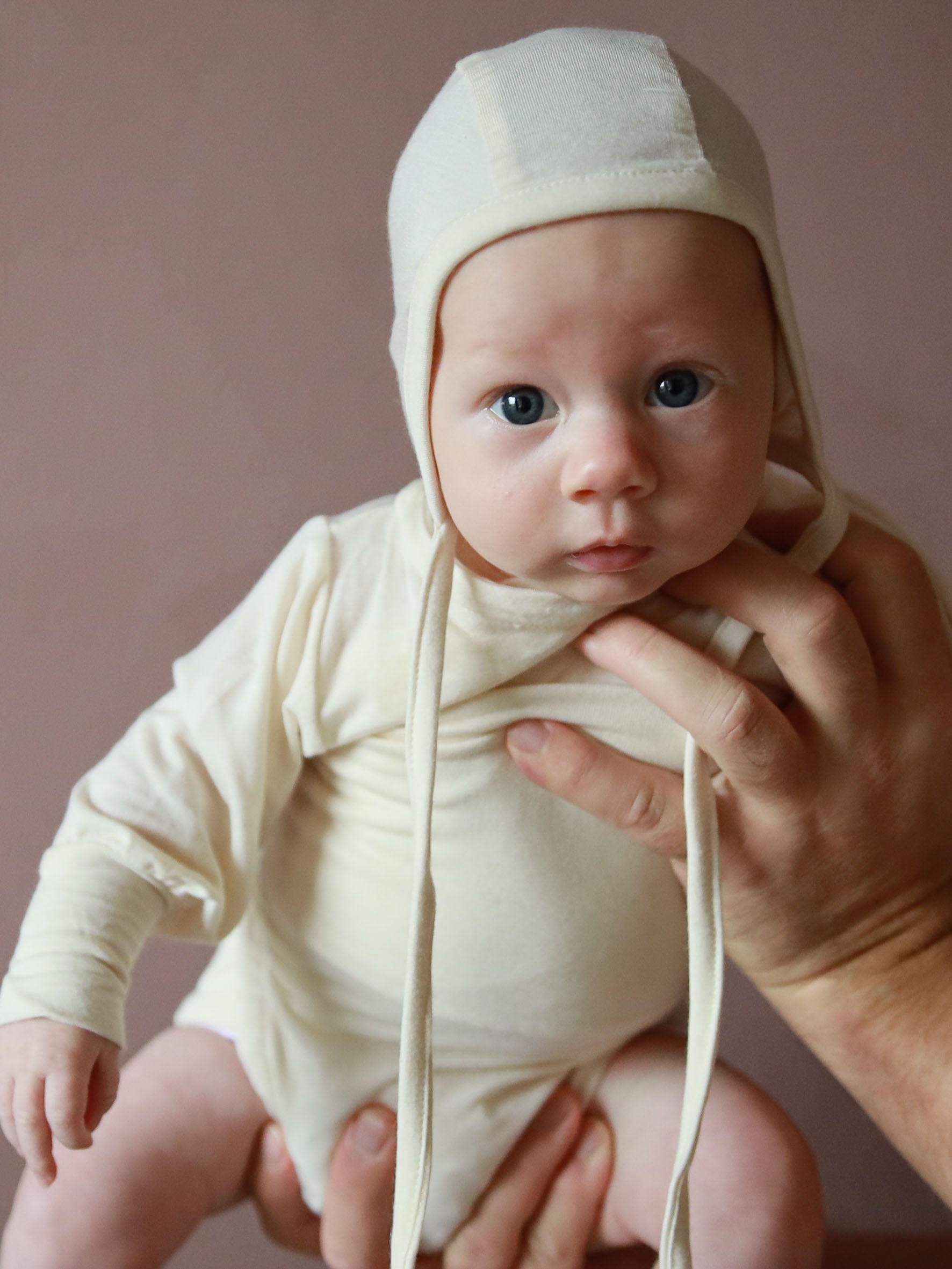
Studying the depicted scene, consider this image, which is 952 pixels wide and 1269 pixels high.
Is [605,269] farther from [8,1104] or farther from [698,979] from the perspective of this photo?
[8,1104]

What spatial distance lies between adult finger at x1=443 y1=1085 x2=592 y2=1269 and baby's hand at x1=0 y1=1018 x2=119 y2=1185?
1.15 ft

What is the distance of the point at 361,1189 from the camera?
98 centimetres

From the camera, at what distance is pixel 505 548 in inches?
29.8

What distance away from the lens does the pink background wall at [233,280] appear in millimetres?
1260

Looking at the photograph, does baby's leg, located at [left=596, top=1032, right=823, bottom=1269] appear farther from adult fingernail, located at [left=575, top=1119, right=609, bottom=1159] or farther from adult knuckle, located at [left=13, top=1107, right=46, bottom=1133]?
adult knuckle, located at [left=13, top=1107, right=46, bottom=1133]

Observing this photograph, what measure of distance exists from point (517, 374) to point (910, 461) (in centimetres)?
84

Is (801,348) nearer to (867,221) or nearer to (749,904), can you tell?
(749,904)

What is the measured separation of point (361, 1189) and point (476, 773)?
354 millimetres

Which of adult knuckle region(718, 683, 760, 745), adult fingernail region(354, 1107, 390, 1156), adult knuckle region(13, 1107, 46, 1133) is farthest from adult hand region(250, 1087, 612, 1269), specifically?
adult knuckle region(718, 683, 760, 745)

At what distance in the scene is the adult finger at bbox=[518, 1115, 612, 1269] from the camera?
0.98 metres

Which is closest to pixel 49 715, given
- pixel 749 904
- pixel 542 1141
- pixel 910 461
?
pixel 542 1141

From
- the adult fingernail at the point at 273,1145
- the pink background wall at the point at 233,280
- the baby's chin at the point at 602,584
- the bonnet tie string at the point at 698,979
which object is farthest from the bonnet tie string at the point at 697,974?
the pink background wall at the point at 233,280

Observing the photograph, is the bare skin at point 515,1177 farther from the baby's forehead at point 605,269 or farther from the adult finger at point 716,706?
the baby's forehead at point 605,269

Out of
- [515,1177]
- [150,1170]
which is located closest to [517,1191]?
[515,1177]
